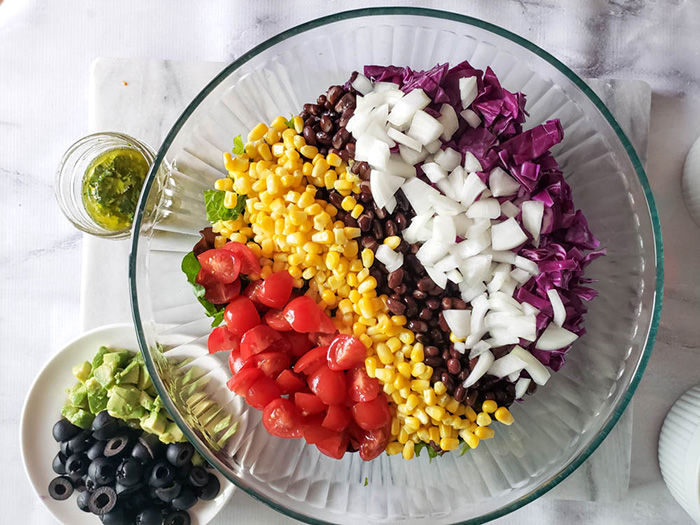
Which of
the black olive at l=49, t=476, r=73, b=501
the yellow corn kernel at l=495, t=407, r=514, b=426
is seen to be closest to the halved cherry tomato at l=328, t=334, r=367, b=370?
the yellow corn kernel at l=495, t=407, r=514, b=426

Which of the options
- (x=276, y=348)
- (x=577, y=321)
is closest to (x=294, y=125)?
(x=276, y=348)

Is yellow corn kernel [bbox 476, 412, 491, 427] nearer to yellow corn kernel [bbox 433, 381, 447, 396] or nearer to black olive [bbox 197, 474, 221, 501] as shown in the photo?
yellow corn kernel [bbox 433, 381, 447, 396]

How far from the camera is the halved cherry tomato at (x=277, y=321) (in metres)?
1.47

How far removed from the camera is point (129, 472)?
1.65 metres

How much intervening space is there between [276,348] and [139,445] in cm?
53

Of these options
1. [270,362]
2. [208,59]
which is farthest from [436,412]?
[208,59]

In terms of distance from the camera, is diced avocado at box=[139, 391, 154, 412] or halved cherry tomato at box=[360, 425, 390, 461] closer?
halved cherry tomato at box=[360, 425, 390, 461]

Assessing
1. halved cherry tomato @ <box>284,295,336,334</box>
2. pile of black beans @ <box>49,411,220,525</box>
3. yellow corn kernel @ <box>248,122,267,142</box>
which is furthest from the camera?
pile of black beans @ <box>49,411,220,525</box>

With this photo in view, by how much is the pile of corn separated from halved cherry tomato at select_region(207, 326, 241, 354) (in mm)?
175

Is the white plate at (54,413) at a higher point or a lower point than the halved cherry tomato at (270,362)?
lower

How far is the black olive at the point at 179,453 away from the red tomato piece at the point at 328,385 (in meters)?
0.46

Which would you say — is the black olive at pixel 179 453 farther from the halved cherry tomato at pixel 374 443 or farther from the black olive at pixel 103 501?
the halved cherry tomato at pixel 374 443

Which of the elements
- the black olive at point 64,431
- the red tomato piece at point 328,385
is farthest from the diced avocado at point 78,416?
the red tomato piece at point 328,385

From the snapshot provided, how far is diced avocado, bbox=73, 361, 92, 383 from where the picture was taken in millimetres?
1721
